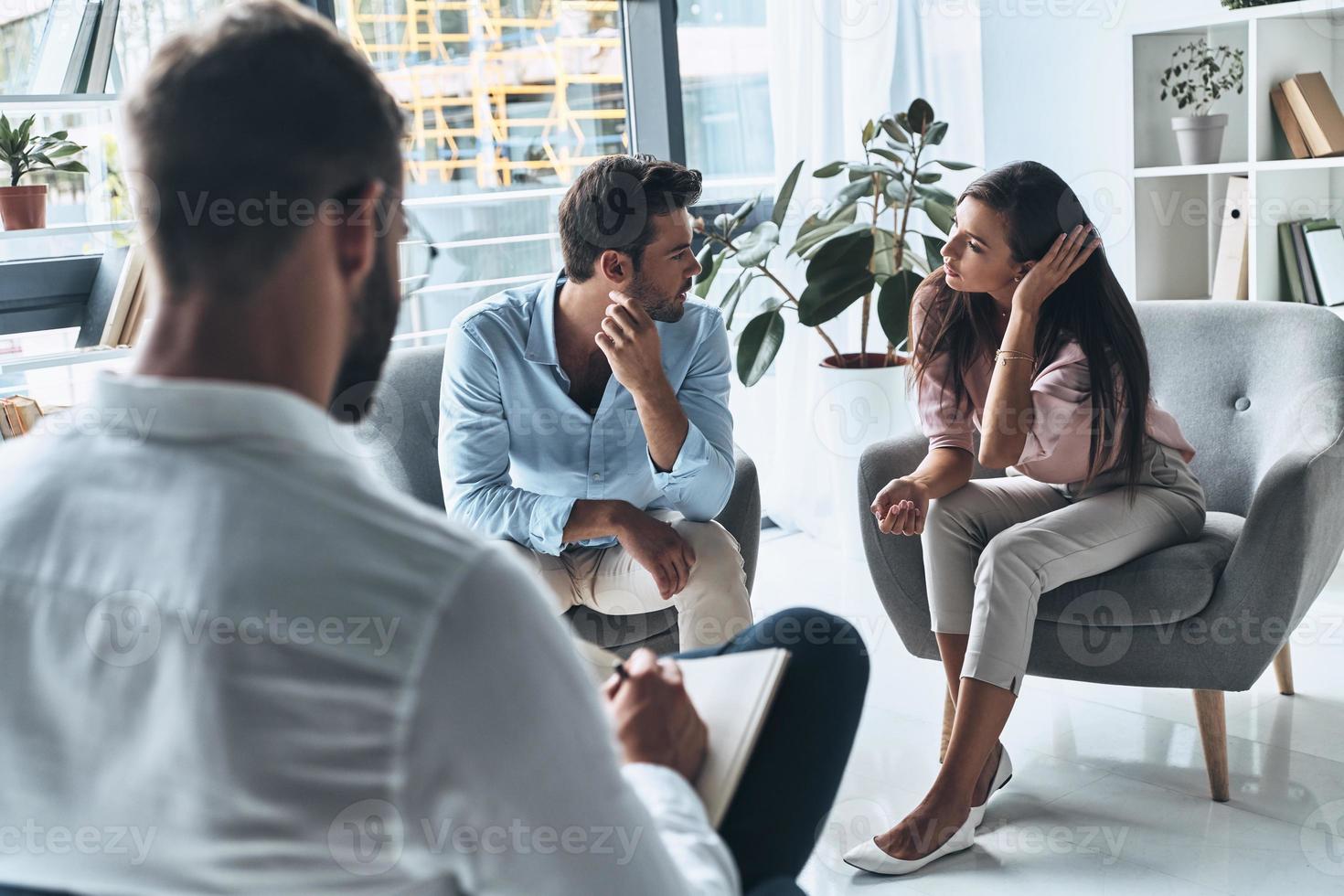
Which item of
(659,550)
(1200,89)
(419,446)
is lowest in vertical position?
(659,550)

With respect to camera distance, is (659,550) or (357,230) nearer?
(357,230)

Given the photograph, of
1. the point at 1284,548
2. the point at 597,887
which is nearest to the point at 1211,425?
the point at 1284,548

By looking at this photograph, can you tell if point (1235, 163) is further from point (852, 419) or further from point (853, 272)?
point (852, 419)

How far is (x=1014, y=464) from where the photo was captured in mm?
2016

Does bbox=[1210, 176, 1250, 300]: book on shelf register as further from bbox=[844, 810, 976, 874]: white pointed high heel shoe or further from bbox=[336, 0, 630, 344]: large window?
bbox=[844, 810, 976, 874]: white pointed high heel shoe

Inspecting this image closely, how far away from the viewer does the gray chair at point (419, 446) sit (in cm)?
212

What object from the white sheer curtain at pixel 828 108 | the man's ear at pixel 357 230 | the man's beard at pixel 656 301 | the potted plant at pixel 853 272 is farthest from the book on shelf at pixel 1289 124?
the man's ear at pixel 357 230

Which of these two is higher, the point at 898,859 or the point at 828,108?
the point at 828,108

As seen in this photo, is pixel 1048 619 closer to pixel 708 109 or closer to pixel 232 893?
pixel 232 893

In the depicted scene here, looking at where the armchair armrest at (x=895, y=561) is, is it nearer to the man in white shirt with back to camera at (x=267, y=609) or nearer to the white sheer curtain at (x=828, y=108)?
the white sheer curtain at (x=828, y=108)

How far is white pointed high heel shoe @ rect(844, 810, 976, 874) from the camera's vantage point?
1801 mm

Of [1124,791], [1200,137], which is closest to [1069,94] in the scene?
[1200,137]

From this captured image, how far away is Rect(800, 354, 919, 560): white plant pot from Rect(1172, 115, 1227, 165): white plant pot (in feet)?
2.98

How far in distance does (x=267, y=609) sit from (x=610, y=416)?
1.47 meters
